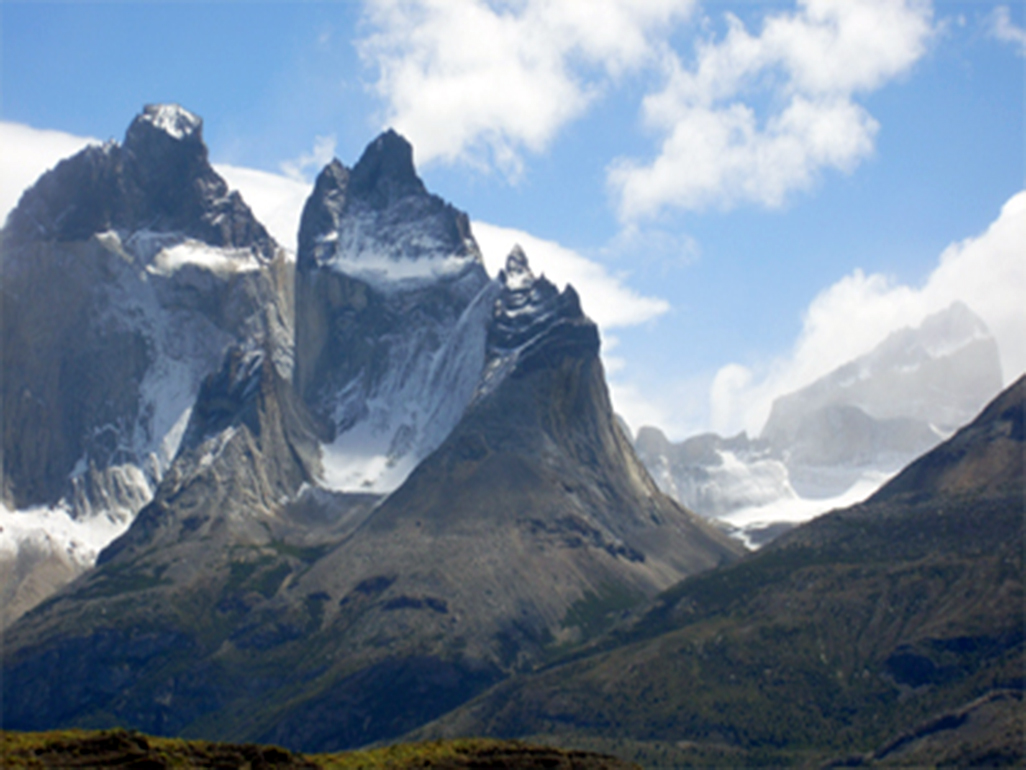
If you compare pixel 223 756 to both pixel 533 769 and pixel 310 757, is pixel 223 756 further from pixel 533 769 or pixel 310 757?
pixel 533 769

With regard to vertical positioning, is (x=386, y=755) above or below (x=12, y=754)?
below

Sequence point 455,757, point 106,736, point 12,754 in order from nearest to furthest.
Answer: point 12,754
point 106,736
point 455,757

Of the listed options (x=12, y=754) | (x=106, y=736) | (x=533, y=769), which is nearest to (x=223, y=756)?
(x=106, y=736)

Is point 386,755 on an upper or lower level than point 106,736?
lower

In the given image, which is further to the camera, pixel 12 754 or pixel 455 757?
pixel 455 757

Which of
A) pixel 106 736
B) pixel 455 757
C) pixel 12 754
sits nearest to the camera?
pixel 12 754

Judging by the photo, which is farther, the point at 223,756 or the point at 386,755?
the point at 386,755

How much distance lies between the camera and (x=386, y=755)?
146 meters

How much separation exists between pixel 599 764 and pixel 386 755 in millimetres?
20566

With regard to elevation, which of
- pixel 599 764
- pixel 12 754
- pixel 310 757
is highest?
pixel 12 754

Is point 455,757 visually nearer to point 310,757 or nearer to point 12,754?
point 310,757

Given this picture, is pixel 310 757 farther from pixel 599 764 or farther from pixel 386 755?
pixel 599 764

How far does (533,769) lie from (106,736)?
Answer: 37.5m

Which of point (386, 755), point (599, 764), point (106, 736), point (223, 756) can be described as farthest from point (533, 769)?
point (106, 736)
